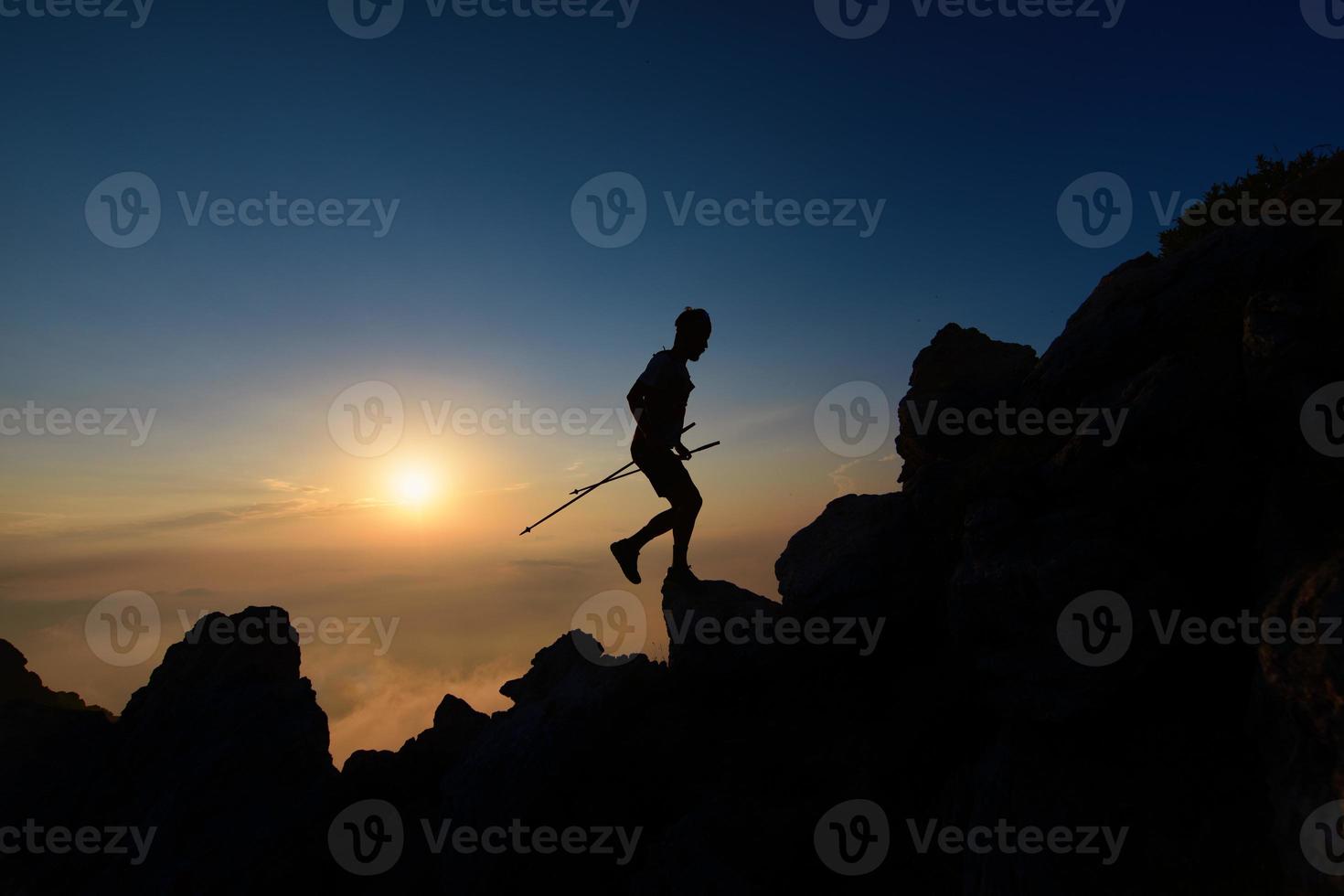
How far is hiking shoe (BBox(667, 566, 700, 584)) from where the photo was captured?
1226 cm

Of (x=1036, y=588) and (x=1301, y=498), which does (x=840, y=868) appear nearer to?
(x=1036, y=588)

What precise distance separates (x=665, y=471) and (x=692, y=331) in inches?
110

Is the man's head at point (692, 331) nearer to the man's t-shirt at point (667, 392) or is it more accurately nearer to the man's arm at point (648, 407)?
the man's t-shirt at point (667, 392)

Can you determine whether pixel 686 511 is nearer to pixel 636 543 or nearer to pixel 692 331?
pixel 636 543

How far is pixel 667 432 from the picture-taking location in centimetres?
1123

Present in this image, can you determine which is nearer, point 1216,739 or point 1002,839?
point 1216,739

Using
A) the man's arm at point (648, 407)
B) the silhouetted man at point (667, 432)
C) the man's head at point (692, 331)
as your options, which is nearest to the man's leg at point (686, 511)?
the silhouetted man at point (667, 432)

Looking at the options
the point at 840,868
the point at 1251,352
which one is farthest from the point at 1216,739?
the point at 840,868

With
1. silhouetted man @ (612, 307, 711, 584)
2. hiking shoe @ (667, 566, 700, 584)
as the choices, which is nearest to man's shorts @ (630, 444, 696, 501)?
silhouetted man @ (612, 307, 711, 584)

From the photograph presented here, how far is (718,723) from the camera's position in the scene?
11.3 m

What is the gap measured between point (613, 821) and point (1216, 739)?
9.19 metres

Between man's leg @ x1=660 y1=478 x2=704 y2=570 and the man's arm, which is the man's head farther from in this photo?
man's leg @ x1=660 y1=478 x2=704 y2=570

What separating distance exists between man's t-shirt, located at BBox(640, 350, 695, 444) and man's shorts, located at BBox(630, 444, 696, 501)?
0.36 meters

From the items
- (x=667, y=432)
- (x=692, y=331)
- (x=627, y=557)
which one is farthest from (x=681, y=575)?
(x=692, y=331)
